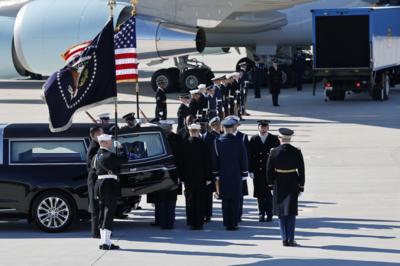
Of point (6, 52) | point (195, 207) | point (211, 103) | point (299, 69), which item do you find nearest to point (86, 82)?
point (195, 207)

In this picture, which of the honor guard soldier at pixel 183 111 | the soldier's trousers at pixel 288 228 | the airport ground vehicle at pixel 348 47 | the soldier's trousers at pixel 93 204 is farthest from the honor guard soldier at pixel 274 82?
the soldier's trousers at pixel 288 228

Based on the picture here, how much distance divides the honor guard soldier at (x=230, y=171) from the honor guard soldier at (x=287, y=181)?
128 cm

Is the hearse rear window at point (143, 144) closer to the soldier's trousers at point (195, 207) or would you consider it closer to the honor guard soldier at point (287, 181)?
the soldier's trousers at point (195, 207)

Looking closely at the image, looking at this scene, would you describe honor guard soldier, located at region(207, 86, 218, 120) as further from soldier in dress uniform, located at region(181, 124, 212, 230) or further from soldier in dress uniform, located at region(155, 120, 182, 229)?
soldier in dress uniform, located at region(181, 124, 212, 230)

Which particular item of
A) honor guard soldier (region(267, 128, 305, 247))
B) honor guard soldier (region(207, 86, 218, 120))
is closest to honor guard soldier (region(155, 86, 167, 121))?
honor guard soldier (region(207, 86, 218, 120))

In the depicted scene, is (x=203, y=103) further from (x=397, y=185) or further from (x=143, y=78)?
(x=143, y=78)

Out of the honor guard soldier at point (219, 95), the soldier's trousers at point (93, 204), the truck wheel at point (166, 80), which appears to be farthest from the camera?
the truck wheel at point (166, 80)

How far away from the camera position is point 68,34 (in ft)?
107

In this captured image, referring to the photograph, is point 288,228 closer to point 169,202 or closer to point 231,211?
point 231,211

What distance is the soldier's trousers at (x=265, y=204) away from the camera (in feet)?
51.3

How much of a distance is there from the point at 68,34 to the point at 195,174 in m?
18.0

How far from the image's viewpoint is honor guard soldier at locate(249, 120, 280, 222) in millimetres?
15680

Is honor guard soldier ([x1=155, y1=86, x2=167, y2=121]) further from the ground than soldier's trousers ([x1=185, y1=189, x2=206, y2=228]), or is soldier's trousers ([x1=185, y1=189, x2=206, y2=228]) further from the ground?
honor guard soldier ([x1=155, y1=86, x2=167, y2=121])

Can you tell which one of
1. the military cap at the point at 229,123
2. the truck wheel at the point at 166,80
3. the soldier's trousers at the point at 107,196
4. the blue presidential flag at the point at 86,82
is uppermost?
the blue presidential flag at the point at 86,82
